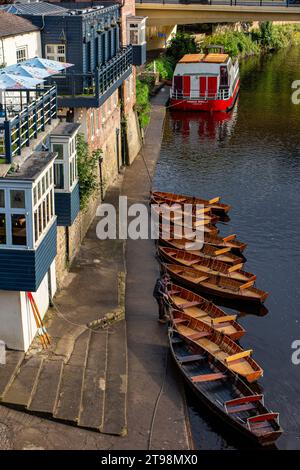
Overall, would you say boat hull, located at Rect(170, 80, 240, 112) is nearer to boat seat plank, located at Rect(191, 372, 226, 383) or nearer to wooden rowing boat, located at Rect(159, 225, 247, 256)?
wooden rowing boat, located at Rect(159, 225, 247, 256)

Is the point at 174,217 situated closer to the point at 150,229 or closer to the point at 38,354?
the point at 150,229

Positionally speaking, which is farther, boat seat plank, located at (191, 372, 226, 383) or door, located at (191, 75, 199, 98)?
door, located at (191, 75, 199, 98)

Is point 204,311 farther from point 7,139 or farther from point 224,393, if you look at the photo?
point 7,139

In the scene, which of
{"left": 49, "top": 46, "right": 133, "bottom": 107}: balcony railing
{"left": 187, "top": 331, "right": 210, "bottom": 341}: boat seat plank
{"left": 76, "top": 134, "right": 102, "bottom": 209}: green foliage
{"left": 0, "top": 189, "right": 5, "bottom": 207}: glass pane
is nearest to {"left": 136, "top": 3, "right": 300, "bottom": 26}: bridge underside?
{"left": 49, "top": 46, "right": 133, "bottom": 107}: balcony railing

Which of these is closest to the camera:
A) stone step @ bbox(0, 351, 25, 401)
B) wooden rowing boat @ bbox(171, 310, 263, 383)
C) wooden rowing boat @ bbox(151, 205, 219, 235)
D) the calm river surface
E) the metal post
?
the metal post

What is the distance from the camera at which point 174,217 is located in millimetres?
41625

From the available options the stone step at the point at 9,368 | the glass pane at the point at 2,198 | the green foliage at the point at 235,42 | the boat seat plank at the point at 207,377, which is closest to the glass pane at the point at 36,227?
the glass pane at the point at 2,198

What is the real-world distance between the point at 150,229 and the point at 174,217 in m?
1.81

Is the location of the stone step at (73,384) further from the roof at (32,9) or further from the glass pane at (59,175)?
the roof at (32,9)

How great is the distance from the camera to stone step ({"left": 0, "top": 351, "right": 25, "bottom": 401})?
23.1 meters

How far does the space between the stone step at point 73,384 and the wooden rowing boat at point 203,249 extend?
11.7 m

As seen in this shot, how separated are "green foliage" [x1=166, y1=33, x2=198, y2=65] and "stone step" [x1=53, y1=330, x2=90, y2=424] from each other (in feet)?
236

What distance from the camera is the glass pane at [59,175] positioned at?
95.6 ft

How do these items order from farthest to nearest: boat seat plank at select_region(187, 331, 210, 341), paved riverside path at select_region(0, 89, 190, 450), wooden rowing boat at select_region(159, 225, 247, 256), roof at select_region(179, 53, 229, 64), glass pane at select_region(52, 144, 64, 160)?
roof at select_region(179, 53, 229, 64)
wooden rowing boat at select_region(159, 225, 247, 256)
glass pane at select_region(52, 144, 64, 160)
boat seat plank at select_region(187, 331, 210, 341)
paved riverside path at select_region(0, 89, 190, 450)
